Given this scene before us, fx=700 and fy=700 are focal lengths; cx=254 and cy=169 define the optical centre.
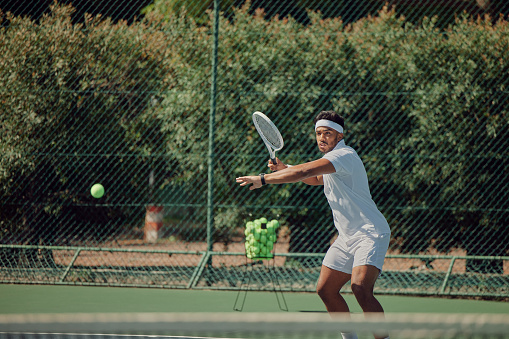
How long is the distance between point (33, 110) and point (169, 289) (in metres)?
2.34

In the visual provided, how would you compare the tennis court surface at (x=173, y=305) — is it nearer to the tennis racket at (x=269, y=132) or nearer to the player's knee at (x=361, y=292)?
the player's knee at (x=361, y=292)

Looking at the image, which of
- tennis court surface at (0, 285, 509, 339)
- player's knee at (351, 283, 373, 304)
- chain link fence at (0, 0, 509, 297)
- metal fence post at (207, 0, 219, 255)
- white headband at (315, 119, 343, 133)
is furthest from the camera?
metal fence post at (207, 0, 219, 255)

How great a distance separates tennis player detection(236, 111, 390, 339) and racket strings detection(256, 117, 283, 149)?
627mm

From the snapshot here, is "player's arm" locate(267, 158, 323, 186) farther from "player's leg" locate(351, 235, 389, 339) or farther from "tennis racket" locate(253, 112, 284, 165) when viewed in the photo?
"player's leg" locate(351, 235, 389, 339)

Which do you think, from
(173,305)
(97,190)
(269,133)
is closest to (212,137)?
(97,190)

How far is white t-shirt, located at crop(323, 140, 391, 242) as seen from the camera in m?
3.95

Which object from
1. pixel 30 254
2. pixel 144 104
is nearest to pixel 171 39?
pixel 144 104

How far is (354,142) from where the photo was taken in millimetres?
6914

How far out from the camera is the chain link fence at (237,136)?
6656mm

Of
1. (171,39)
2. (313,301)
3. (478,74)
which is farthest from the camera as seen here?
(171,39)

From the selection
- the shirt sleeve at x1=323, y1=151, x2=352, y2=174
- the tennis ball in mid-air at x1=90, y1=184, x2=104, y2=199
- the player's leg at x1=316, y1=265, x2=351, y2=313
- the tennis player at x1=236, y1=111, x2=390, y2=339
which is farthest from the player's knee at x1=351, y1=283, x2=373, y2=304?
the tennis ball in mid-air at x1=90, y1=184, x2=104, y2=199

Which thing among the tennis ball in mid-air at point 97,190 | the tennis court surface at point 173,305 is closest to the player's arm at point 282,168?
the tennis court surface at point 173,305

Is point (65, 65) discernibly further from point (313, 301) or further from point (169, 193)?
point (313, 301)

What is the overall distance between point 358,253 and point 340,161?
524 millimetres
